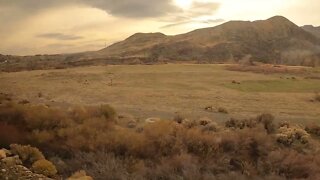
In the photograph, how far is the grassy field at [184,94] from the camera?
1250 inches

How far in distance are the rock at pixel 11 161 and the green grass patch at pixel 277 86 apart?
35.6 meters

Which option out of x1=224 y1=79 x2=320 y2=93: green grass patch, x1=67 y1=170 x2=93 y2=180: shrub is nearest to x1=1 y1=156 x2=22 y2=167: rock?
x1=67 y1=170 x2=93 y2=180: shrub

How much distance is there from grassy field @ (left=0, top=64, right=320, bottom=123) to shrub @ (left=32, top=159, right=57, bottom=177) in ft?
45.2

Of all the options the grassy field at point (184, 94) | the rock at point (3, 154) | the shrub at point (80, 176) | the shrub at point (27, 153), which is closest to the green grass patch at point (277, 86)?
the grassy field at point (184, 94)

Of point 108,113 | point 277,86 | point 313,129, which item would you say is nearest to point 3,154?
point 108,113

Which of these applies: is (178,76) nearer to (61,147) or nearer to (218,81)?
(218,81)

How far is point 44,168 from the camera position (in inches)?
548

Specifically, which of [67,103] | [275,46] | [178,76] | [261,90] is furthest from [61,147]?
[275,46]

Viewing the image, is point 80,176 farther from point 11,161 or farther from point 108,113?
point 108,113

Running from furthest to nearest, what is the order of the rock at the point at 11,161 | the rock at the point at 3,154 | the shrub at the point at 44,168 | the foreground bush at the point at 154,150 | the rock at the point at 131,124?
the rock at the point at 131,124
the rock at the point at 3,154
the foreground bush at the point at 154,150
the rock at the point at 11,161
the shrub at the point at 44,168

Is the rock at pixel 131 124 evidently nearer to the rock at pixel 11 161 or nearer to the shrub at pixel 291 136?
the shrub at pixel 291 136

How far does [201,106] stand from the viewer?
1347 inches

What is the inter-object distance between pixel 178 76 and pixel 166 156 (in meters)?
46.1

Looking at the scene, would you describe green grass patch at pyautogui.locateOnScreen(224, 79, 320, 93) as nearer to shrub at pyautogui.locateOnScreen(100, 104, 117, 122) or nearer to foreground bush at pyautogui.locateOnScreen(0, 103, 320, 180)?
shrub at pyautogui.locateOnScreen(100, 104, 117, 122)
